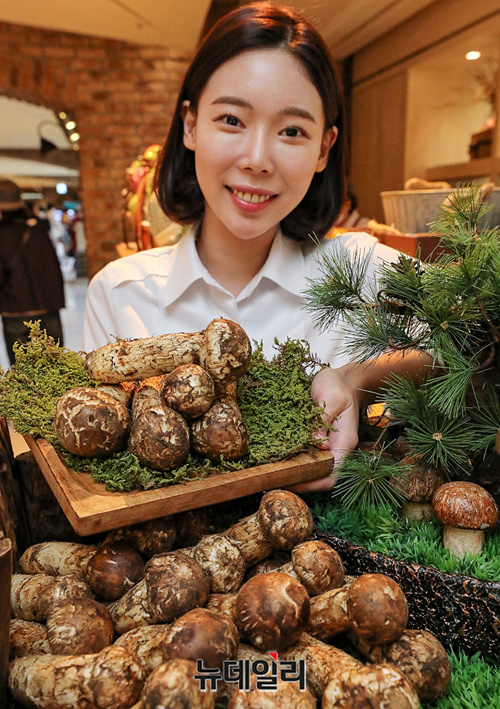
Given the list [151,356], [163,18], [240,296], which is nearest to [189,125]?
[240,296]

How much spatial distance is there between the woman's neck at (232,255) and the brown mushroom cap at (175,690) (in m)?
1.00

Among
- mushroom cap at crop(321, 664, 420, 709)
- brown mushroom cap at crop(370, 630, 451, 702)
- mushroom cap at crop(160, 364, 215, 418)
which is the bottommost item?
brown mushroom cap at crop(370, 630, 451, 702)

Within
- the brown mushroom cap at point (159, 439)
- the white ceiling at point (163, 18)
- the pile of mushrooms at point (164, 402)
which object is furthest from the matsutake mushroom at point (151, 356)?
the white ceiling at point (163, 18)

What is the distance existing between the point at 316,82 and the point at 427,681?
984 millimetres

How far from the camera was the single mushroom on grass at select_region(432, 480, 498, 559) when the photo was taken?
0.66m

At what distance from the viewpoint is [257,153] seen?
1.02m

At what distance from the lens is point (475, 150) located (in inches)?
136

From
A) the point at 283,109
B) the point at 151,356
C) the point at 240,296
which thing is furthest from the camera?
the point at 240,296

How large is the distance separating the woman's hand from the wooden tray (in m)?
0.02

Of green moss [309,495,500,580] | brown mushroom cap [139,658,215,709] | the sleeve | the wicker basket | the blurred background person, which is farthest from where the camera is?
the blurred background person

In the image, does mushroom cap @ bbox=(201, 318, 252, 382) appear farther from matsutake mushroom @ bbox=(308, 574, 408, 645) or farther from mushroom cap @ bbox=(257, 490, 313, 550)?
matsutake mushroom @ bbox=(308, 574, 408, 645)

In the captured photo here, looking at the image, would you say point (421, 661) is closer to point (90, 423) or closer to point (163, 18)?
point (90, 423)

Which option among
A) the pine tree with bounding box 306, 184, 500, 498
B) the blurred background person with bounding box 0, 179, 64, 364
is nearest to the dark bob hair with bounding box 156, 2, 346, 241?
the pine tree with bounding box 306, 184, 500, 498

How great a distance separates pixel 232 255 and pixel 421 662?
1000 millimetres
